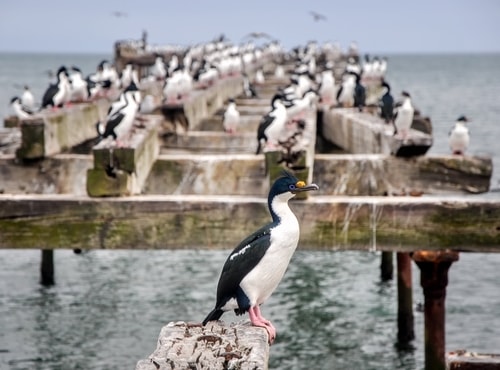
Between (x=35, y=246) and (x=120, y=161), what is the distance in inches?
57.9

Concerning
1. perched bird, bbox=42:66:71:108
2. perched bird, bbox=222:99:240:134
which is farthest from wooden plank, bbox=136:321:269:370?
perched bird, bbox=222:99:240:134

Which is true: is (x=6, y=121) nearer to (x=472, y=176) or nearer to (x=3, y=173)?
(x=3, y=173)

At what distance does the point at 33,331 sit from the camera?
17.1 meters

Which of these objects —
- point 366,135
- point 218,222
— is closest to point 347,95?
point 366,135

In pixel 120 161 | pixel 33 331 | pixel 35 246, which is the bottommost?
pixel 33 331

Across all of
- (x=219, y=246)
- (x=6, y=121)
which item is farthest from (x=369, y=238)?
(x=6, y=121)

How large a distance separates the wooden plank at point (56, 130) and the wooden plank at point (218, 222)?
2542mm

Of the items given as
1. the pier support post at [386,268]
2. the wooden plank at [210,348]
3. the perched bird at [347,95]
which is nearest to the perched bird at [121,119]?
the wooden plank at [210,348]

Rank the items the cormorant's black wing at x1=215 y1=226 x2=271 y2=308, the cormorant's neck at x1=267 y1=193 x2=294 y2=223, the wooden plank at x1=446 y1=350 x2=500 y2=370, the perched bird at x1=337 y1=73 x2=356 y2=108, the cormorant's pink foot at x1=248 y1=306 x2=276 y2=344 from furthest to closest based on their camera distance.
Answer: the perched bird at x1=337 y1=73 x2=356 y2=108, the wooden plank at x1=446 y1=350 x2=500 y2=370, the cormorant's neck at x1=267 y1=193 x2=294 y2=223, the cormorant's black wing at x1=215 y1=226 x2=271 y2=308, the cormorant's pink foot at x1=248 y1=306 x2=276 y2=344

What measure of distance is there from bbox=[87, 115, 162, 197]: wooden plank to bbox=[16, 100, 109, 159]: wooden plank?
136 cm

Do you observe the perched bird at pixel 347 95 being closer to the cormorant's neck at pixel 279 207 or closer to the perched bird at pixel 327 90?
the perched bird at pixel 327 90

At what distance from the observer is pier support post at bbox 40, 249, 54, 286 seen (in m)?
20.4

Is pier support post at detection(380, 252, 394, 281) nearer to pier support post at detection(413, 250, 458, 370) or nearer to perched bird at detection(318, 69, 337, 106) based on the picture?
perched bird at detection(318, 69, 337, 106)

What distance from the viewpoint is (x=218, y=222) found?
11352 mm
